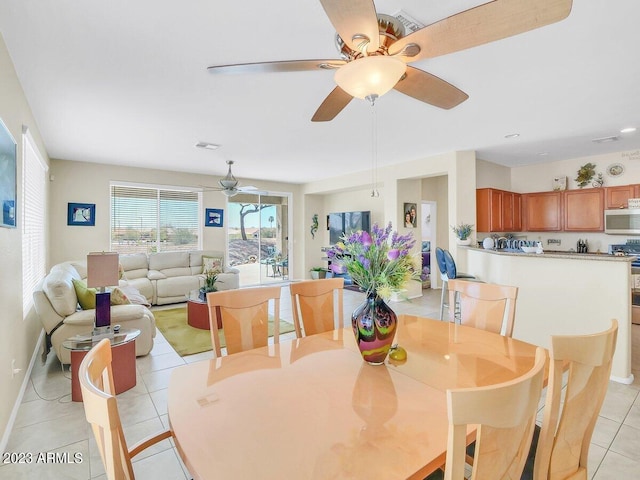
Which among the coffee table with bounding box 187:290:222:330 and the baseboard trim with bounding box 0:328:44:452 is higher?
the coffee table with bounding box 187:290:222:330

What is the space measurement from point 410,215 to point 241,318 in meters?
4.96

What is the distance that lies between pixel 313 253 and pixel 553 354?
25.9ft

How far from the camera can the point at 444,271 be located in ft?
13.2

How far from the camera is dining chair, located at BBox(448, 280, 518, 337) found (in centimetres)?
200

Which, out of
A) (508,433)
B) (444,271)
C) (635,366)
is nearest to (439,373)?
(508,433)

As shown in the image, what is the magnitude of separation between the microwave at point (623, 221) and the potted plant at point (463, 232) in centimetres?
239

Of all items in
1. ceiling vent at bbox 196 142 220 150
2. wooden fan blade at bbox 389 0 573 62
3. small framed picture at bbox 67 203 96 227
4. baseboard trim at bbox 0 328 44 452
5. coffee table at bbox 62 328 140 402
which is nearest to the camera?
wooden fan blade at bbox 389 0 573 62

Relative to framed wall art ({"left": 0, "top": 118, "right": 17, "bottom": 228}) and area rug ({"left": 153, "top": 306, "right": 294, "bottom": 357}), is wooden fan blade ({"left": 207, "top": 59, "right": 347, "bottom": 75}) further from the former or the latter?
area rug ({"left": 153, "top": 306, "right": 294, "bottom": 357})

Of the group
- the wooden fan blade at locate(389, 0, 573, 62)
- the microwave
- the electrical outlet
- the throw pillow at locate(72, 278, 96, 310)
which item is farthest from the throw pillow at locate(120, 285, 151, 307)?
the microwave

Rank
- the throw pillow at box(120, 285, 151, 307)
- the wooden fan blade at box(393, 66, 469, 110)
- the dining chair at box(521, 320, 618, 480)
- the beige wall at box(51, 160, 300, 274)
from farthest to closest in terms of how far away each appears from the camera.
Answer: the beige wall at box(51, 160, 300, 274) → the throw pillow at box(120, 285, 151, 307) → the wooden fan blade at box(393, 66, 469, 110) → the dining chair at box(521, 320, 618, 480)

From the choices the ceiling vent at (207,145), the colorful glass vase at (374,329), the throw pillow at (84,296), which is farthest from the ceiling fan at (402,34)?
the ceiling vent at (207,145)

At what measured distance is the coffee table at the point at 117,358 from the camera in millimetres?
2547

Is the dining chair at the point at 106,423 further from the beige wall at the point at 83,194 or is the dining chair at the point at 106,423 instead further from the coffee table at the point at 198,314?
the beige wall at the point at 83,194

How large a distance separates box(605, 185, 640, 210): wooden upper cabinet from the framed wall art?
748 centimetres
